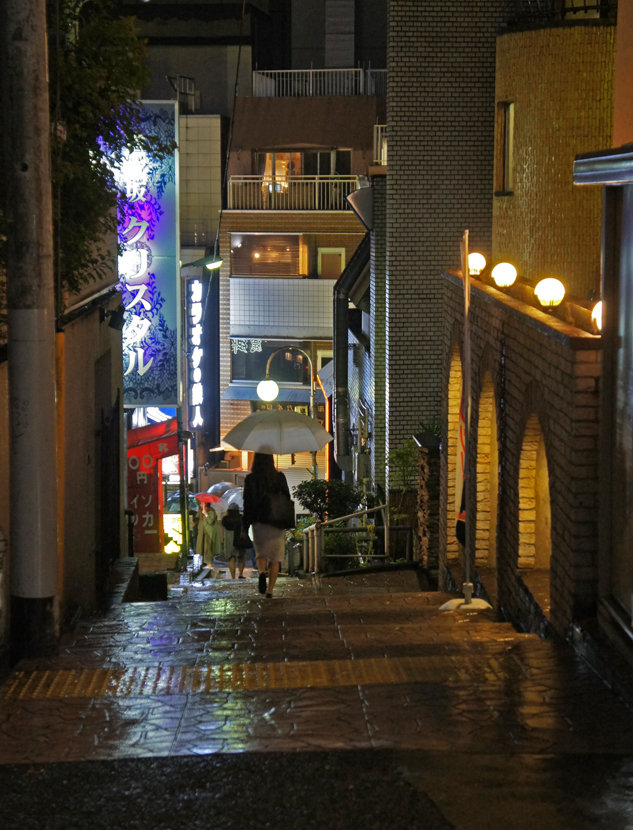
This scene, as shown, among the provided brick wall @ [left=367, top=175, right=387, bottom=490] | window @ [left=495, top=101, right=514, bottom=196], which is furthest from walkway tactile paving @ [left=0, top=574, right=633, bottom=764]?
brick wall @ [left=367, top=175, right=387, bottom=490]

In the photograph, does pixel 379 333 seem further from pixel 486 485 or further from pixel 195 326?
pixel 486 485

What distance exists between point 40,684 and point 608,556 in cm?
372

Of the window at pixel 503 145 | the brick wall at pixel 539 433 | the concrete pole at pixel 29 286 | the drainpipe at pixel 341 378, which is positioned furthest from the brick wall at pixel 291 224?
the concrete pole at pixel 29 286

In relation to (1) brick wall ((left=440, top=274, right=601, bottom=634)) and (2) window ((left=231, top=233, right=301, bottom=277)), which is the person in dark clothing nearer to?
(1) brick wall ((left=440, top=274, right=601, bottom=634))

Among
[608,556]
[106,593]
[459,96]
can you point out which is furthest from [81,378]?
[459,96]

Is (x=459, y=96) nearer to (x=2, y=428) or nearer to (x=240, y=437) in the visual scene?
(x=240, y=437)

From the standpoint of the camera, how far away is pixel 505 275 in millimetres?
12031

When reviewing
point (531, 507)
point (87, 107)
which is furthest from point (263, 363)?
point (531, 507)

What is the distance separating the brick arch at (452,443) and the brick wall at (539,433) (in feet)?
6.74

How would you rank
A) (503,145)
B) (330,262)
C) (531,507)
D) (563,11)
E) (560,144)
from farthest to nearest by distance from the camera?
(330,262) < (503,145) < (563,11) < (560,144) < (531,507)

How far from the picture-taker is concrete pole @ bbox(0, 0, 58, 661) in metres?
7.94

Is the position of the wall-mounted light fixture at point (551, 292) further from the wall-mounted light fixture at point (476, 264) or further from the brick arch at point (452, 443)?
the brick arch at point (452, 443)

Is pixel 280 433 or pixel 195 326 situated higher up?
pixel 195 326

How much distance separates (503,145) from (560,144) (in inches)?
72.0
